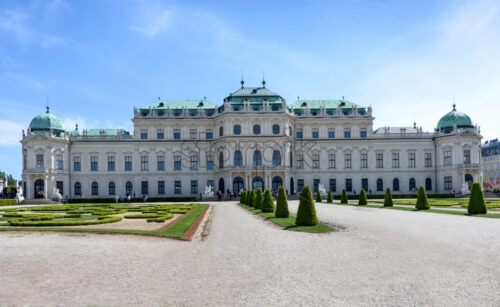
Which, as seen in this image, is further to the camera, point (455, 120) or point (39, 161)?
point (455, 120)

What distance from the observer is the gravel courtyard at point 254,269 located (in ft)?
25.7

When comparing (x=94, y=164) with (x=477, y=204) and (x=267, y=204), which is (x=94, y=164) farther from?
(x=477, y=204)

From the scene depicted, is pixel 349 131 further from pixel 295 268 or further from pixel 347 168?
pixel 295 268

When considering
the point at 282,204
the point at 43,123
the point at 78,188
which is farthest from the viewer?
the point at 78,188

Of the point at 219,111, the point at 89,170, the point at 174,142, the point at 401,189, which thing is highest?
the point at 219,111

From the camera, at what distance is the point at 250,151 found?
58.1 meters

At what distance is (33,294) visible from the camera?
26.1 feet

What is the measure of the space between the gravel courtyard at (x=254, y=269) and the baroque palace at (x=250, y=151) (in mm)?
42526

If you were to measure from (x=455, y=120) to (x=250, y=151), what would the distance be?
3258 cm

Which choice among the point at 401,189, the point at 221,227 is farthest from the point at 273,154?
the point at 221,227

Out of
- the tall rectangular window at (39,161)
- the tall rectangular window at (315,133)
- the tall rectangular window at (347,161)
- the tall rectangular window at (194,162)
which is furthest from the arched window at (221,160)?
the tall rectangular window at (39,161)

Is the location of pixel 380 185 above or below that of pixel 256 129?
below

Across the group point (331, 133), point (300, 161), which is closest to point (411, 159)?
point (331, 133)

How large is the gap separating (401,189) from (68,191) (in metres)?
50.9
